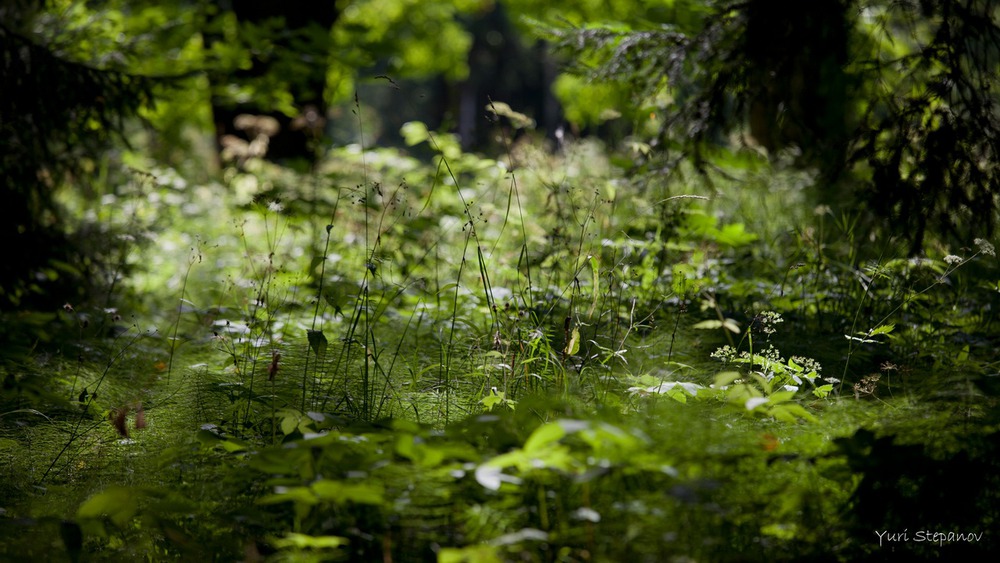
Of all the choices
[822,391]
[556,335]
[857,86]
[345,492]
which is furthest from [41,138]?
[857,86]

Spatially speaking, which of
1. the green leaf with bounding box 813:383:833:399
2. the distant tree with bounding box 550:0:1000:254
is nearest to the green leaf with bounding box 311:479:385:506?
the green leaf with bounding box 813:383:833:399

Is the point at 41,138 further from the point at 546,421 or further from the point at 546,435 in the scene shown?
the point at 546,435

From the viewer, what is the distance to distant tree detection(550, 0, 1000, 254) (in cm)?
295

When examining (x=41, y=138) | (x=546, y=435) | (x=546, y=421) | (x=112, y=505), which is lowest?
(x=546, y=421)

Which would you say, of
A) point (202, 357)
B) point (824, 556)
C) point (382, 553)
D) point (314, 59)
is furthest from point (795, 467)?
point (314, 59)

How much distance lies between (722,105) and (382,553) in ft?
8.98

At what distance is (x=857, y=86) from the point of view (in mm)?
3400

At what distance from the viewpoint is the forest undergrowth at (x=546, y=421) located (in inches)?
63.8

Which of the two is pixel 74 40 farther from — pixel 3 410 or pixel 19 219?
pixel 3 410

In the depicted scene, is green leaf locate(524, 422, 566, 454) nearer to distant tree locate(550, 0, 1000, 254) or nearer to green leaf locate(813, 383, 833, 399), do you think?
green leaf locate(813, 383, 833, 399)

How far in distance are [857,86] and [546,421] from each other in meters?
2.26

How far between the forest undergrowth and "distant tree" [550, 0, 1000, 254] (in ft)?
0.87

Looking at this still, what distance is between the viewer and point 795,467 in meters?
1.85

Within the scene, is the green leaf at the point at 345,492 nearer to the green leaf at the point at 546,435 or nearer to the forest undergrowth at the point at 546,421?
the forest undergrowth at the point at 546,421
